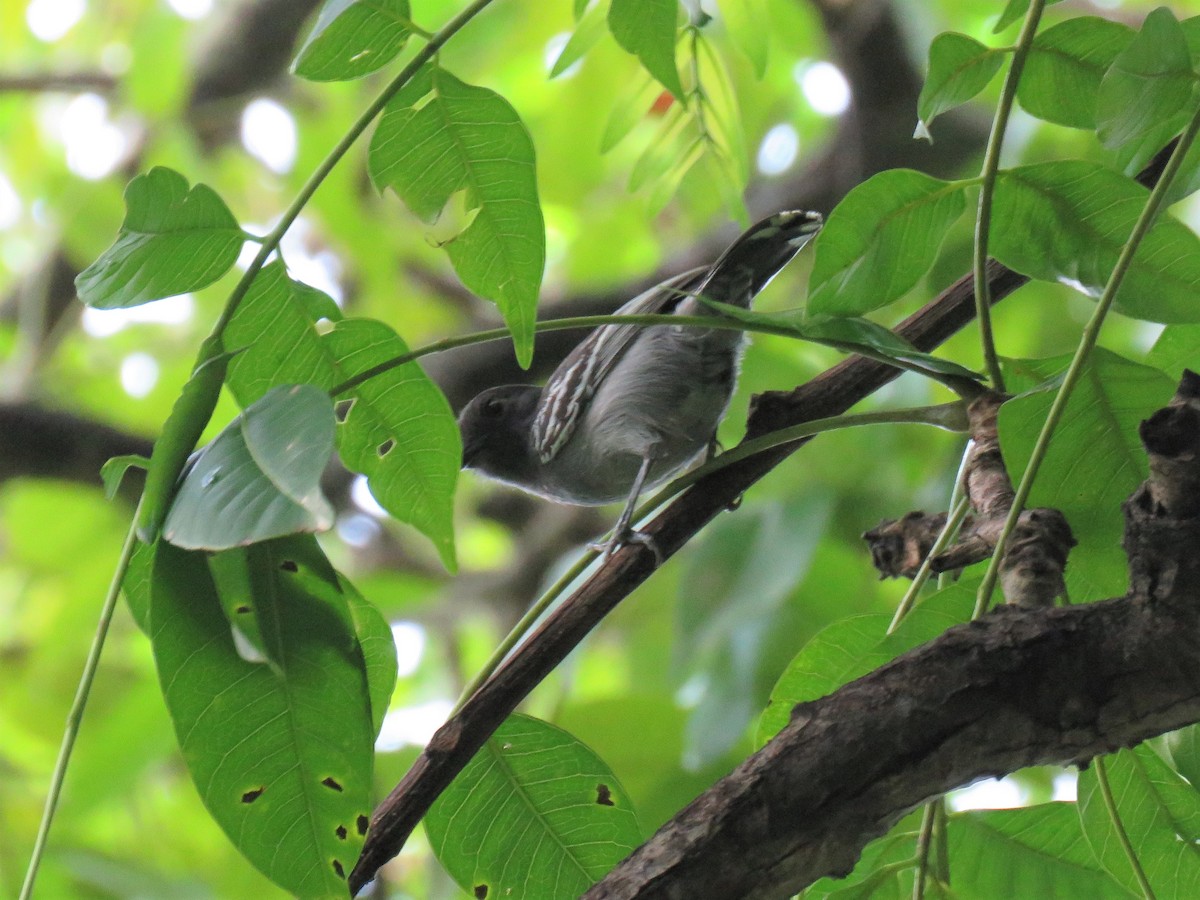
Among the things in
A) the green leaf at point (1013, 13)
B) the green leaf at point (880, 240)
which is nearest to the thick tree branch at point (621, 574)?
the green leaf at point (880, 240)

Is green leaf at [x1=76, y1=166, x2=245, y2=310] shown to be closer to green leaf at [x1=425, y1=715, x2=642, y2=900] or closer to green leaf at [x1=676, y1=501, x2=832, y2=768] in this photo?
green leaf at [x1=425, y1=715, x2=642, y2=900]

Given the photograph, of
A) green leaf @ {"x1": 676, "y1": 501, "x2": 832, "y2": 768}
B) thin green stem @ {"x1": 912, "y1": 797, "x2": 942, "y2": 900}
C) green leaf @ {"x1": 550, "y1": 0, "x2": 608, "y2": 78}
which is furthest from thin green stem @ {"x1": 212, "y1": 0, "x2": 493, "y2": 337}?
green leaf @ {"x1": 676, "y1": 501, "x2": 832, "y2": 768}

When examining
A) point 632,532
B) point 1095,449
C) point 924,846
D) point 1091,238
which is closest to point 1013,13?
point 1091,238

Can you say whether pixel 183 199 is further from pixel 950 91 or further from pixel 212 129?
pixel 212 129

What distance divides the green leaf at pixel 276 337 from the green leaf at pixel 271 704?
14.7 inches

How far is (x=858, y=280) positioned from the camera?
1.54 meters

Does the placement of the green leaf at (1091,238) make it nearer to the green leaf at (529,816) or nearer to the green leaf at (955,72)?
the green leaf at (955,72)

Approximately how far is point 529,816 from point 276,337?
0.75 metres

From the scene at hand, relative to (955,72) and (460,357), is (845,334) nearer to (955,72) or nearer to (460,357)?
(955,72)

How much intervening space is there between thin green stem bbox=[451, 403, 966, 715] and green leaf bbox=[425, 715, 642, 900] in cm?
10

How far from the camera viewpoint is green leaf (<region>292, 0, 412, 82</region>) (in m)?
1.51

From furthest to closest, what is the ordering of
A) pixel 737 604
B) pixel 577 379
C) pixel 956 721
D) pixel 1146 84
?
pixel 577 379, pixel 737 604, pixel 1146 84, pixel 956 721

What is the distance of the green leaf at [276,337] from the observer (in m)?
1.66

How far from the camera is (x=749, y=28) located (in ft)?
7.03
